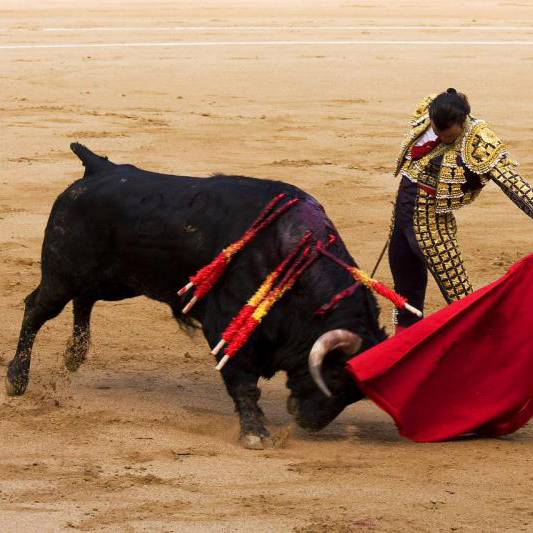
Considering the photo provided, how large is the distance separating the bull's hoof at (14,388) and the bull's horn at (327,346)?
1.42 meters

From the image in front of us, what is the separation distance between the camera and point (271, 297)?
15.6 feet

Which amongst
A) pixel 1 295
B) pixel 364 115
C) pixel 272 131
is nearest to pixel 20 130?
pixel 272 131

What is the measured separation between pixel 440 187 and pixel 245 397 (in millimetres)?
1137

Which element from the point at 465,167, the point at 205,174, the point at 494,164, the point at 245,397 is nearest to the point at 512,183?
the point at 494,164

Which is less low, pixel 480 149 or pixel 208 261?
pixel 480 149

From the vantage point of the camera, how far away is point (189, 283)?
16.3 feet

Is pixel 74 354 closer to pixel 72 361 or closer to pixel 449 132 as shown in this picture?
pixel 72 361

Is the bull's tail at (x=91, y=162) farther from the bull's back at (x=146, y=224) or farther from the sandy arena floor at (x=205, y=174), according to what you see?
the sandy arena floor at (x=205, y=174)

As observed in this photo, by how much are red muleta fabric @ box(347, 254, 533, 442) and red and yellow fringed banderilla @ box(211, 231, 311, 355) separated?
45 cm

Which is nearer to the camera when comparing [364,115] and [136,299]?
[136,299]

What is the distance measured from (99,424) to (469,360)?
1464 mm

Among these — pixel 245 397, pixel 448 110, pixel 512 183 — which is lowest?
pixel 245 397

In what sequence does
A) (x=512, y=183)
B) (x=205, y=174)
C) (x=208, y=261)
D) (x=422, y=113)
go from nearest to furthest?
(x=512, y=183) < (x=208, y=261) < (x=422, y=113) < (x=205, y=174)

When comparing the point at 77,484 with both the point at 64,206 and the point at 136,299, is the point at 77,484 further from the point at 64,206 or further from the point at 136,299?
the point at 136,299
